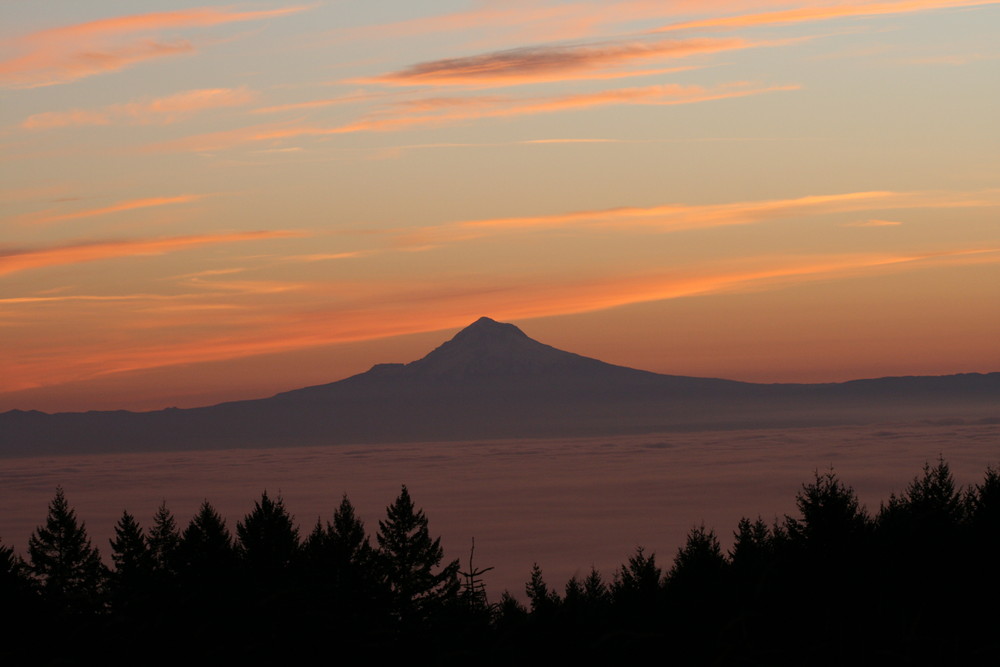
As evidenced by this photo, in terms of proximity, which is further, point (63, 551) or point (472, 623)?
point (63, 551)

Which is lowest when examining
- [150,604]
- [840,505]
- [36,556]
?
[36,556]

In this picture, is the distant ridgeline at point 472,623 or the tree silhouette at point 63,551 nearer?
the distant ridgeline at point 472,623

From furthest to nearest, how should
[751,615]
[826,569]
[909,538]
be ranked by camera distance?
[909,538] → [826,569] → [751,615]

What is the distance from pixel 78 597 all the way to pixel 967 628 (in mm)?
6061

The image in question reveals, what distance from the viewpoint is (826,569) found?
408 inches

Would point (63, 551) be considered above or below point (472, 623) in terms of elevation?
below

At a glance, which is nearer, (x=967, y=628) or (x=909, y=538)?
(x=967, y=628)

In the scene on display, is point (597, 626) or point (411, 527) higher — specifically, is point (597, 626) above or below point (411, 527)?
above

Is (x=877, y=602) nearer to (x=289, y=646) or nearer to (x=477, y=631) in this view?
(x=477, y=631)

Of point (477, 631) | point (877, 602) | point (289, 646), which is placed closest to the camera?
point (289, 646)

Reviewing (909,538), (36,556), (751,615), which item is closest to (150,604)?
(751,615)

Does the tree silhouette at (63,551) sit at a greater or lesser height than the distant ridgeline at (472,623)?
lesser

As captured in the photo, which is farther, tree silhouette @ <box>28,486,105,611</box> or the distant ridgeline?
tree silhouette @ <box>28,486,105,611</box>

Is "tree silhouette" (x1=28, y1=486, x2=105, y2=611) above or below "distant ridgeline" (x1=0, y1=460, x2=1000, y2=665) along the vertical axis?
below
